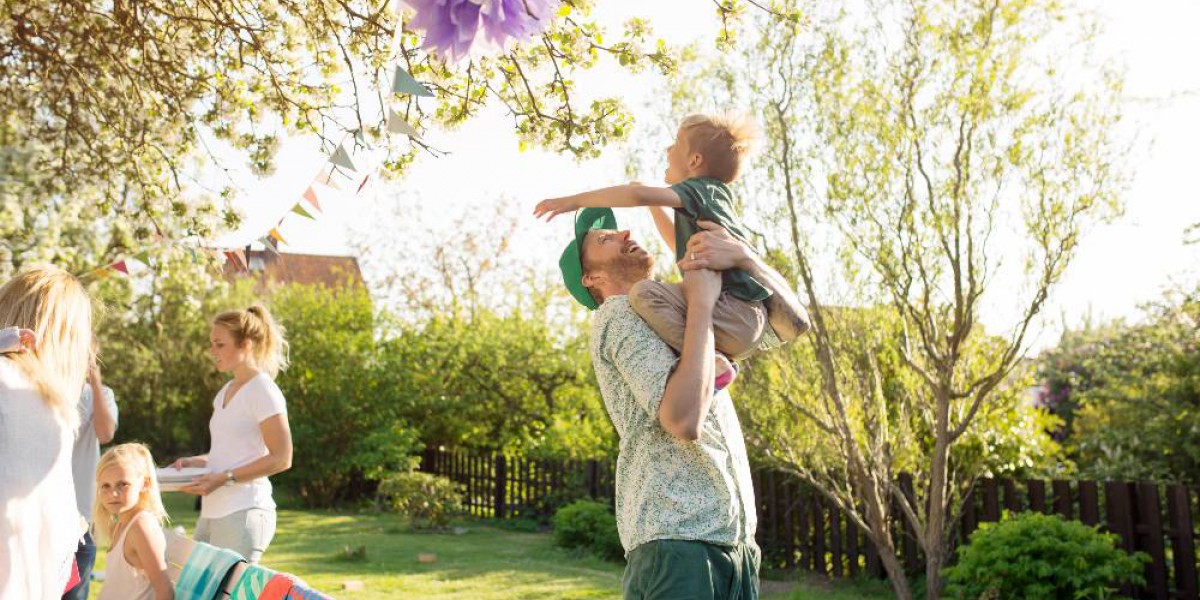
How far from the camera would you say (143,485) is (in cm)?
391

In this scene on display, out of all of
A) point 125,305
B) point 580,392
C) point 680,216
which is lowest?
point 680,216

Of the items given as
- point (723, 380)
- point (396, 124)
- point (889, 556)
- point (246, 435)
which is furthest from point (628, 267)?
point (889, 556)

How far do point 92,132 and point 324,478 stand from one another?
1048 cm

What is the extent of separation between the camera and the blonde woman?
223 cm

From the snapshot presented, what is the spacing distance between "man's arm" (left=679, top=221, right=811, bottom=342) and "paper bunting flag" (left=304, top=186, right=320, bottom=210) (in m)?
3.65

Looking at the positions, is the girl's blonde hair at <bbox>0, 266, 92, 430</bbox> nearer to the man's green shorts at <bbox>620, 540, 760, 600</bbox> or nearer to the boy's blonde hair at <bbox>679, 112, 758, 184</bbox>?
the man's green shorts at <bbox>620, 540, 760, 600</bbox>

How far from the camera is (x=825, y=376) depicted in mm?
7605

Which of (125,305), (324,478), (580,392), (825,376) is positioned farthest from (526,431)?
(825,376)

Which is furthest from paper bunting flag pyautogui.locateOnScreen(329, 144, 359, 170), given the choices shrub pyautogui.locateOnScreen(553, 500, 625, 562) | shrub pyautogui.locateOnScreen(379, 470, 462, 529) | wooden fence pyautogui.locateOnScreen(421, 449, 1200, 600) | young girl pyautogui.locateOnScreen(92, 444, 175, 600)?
shrub pyautogui.locateOnScreen(379, 470, 462, 529)

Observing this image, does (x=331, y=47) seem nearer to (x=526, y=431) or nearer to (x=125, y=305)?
(x=526, y=431)

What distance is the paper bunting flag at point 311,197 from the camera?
5.57m

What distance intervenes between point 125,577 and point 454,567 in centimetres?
686

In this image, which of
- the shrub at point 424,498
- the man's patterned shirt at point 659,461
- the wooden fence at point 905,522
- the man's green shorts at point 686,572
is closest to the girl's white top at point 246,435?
the man's patterned shirt at point 659,461

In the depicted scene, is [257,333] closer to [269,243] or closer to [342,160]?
[342,160]
